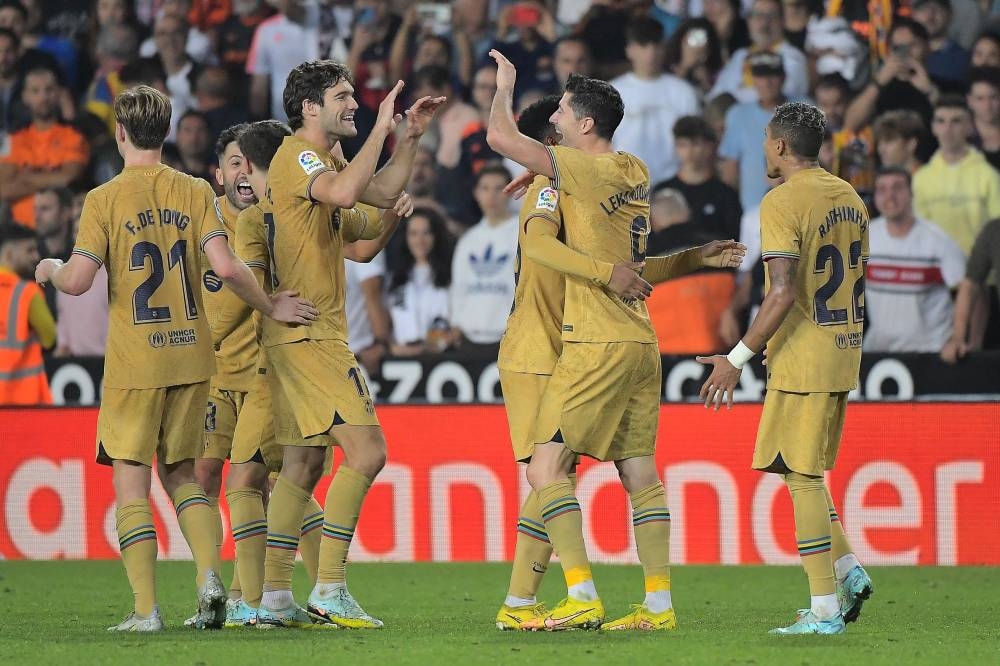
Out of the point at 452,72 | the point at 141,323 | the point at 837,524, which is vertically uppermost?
the point at 452,72

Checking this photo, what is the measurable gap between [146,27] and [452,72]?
3009mm

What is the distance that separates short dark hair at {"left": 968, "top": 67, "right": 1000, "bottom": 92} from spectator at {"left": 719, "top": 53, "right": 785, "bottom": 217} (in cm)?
147

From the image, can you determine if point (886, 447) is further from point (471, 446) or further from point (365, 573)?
point (365, 573)

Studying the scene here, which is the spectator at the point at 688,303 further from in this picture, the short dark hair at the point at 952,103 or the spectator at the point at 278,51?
the spectator at the point at 278,51

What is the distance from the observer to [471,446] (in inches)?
391

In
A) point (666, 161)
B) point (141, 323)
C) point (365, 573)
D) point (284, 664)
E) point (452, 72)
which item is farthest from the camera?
point (452, 72)

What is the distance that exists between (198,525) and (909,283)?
22.7 ft

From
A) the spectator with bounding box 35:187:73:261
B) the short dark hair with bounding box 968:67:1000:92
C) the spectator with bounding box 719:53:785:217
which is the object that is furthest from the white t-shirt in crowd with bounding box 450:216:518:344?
the short dark hair with bounding box 968:67:1000:92

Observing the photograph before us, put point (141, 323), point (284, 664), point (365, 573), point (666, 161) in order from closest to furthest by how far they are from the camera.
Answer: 1. point (284, 664)
2. point (141, 323)
3. point (365, 573)
4. point (666, 161)

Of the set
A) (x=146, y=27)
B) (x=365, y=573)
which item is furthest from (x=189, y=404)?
(x=146, y=27)

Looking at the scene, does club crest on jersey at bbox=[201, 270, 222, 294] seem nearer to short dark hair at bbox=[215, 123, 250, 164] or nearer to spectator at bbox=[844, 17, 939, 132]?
short dark hair at bbox=[215, 123, 250, 164]

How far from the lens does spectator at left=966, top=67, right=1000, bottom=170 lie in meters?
11.9

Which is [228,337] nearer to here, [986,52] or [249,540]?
[249,540]

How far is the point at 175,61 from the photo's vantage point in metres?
13.8
